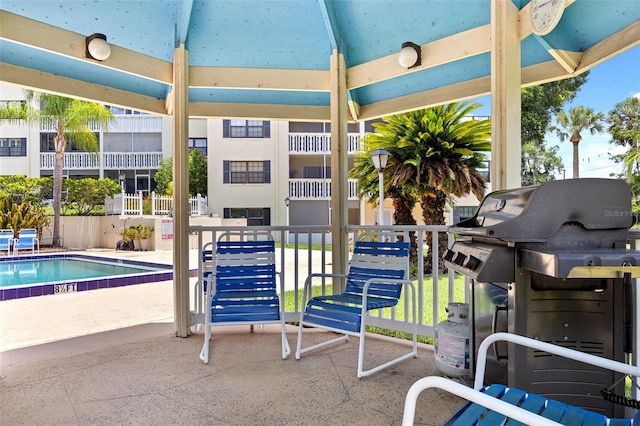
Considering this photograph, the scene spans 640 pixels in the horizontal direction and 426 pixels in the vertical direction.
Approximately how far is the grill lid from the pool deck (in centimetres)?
132

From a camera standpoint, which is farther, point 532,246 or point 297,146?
point 297,146

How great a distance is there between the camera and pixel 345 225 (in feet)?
14.6

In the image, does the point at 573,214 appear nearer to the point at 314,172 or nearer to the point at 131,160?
the point at 314,172

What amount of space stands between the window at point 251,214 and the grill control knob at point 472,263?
17.9 meters

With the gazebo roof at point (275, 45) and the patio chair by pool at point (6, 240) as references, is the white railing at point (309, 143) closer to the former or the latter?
the patio chair by pool at point (6, 240)

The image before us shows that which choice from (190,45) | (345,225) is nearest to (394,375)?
(345,225)

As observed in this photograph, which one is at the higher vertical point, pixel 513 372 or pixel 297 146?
pixel 297 146

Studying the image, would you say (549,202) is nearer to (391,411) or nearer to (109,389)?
(391,411)

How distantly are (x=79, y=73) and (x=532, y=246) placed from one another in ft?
14.6

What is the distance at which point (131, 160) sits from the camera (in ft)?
73.6

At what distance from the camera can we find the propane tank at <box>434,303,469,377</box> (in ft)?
9.03

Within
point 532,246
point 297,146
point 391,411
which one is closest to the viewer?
point 532,246

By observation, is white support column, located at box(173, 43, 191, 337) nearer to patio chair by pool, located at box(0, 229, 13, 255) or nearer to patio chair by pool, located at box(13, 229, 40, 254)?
patio chair by pool, located at box(0, 229, 13, 255)

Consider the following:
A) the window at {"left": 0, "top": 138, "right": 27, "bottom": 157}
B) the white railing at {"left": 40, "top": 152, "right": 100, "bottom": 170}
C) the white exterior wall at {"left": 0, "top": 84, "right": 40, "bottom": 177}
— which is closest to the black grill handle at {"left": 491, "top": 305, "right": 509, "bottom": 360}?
the white railing at {"left": 40, "top": 152, "right": 100, "bottom": 170}
